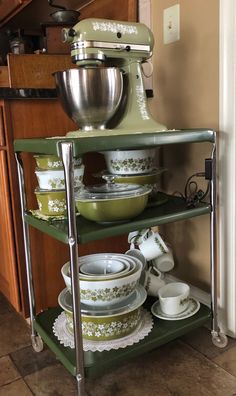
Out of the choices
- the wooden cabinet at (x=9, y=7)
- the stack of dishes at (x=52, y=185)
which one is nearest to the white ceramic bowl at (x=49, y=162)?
the stack of dishes at (x=52, y=185)

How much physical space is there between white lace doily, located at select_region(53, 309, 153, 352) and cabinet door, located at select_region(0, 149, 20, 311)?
25 cm

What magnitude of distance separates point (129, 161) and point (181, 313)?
0.47m

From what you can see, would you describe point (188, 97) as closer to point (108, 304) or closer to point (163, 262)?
point (163, 262)

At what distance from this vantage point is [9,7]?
71.7 inches

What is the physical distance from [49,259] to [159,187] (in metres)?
0.49

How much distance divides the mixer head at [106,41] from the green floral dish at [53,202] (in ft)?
1.15

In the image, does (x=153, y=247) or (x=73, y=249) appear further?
(x=153, y=247)

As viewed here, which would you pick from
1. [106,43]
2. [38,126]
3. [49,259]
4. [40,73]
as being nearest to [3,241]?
[49,259]

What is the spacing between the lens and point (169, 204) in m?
1.19

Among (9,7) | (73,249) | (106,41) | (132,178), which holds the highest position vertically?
(9,7)

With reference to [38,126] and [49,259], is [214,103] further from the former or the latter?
[49,259]

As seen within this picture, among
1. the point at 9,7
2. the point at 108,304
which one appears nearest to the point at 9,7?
the point at 9,7

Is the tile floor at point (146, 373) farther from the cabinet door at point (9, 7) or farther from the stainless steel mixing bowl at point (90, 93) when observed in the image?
the cabinet door at point (9, 7)

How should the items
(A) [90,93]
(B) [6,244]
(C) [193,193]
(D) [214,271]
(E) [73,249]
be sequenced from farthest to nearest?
(B) [6,244] < (C) [193,193] < (D) [214,271] < (A) [90,93] < (E) [73,249]
